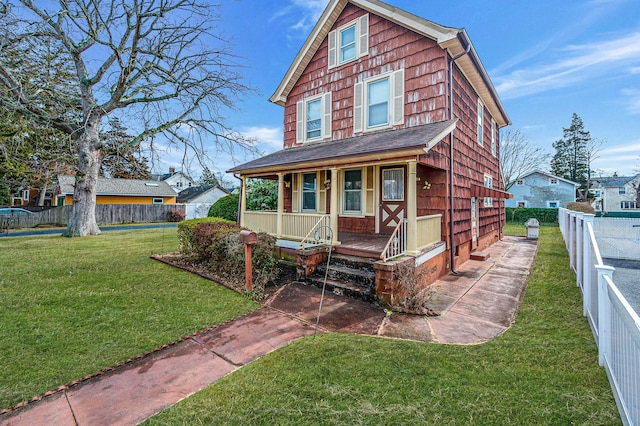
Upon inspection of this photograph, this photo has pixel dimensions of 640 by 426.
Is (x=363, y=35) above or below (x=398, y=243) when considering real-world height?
above

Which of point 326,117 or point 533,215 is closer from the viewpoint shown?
point 326,117

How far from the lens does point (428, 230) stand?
7184 mm

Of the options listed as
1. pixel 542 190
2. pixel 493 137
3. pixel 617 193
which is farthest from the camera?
pixel 617 193

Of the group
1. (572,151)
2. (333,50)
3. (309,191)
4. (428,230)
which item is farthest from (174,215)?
(572,151)

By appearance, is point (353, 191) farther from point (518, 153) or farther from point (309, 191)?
point (518, 153)

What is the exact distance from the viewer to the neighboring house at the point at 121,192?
94.0 ft

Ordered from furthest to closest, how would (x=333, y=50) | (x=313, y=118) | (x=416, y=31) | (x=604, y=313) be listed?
(x=313, y=118), (x=333, y=50), (x=416, y=31), (x=604, y=313)

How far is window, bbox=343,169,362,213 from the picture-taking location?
9320mm

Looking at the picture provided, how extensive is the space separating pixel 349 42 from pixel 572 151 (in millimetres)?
53147

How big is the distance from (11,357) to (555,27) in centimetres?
2118

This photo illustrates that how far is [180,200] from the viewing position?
40719 mm

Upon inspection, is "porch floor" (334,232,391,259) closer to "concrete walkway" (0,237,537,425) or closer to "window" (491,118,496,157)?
"concrete walkway" (0,237,537,425)

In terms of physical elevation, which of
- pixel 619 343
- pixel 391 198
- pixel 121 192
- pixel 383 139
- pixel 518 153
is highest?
pixel 518 153

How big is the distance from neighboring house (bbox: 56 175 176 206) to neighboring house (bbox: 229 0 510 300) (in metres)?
26.4
